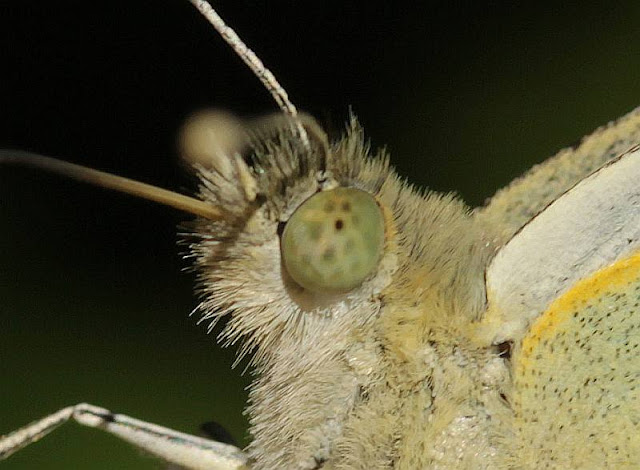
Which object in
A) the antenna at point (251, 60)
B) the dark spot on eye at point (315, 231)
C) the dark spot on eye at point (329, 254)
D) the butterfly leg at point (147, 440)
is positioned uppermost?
the antenna at point (251, 60)

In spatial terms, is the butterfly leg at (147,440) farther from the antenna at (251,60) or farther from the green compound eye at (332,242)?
the antenna at (251,60)

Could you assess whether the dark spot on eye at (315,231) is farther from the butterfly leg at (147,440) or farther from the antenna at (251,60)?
the butterfly leg at (147,440)

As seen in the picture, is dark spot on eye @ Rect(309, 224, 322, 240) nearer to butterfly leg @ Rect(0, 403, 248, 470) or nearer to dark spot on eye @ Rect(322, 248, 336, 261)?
dark spot on eye @ Rect(322, 248, 336, 261)

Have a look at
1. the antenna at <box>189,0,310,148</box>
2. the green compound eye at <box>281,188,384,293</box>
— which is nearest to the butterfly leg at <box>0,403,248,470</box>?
the green compound eye at <box>281,188,384,293</box>

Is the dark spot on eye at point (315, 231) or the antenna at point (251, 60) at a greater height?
the antenna at point (251, 60)

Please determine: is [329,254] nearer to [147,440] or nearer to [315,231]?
[315,231]

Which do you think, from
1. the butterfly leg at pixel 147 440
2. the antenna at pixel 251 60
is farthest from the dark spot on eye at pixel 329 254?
the butterfly leg at pixel 147 440

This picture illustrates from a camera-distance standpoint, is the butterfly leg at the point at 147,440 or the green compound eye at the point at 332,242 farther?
the butterfly leg at the point at 147,440

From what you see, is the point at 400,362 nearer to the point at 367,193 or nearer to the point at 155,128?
the point at 367,193

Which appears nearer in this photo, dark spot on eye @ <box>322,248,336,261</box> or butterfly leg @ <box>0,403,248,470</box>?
dark spot on eye @ <box>322,248,336,261</box>
